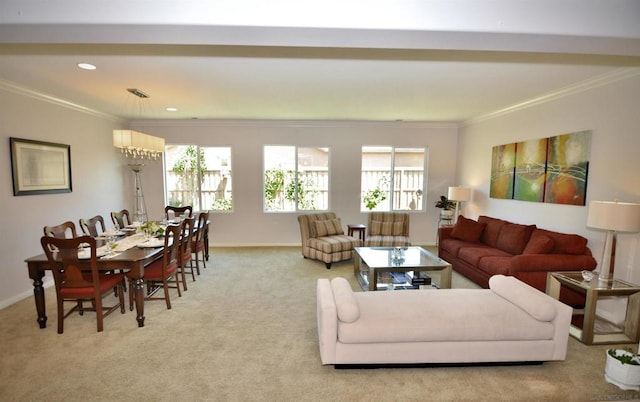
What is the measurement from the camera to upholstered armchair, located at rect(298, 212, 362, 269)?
16.2 ft

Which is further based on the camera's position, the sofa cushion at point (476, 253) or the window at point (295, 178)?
the window at point (295, 178)

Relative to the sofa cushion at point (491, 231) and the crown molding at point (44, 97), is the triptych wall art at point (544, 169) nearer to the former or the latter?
the sofa cushion at point (491, 231)

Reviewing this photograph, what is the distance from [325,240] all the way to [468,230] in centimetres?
237

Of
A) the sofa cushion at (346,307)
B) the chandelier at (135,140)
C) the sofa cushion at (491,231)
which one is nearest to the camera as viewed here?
the sofa cushion at (346,307)

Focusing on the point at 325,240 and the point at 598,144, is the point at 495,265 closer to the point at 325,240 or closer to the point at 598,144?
the point at 598,144

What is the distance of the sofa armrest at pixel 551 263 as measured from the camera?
3293 millimetres

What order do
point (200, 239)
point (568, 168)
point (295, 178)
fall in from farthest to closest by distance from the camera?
point (295, 178)
point (200, 239)
point (568, 168)

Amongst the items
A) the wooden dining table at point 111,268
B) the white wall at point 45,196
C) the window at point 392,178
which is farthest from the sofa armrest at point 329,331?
the window at point 392,178

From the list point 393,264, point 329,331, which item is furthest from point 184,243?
point 393,264

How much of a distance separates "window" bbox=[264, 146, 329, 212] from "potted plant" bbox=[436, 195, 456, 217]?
7.83ft

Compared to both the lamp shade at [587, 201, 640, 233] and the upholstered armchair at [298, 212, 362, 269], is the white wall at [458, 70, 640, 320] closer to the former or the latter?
the lamp shade at [587, 201, 640, 233]

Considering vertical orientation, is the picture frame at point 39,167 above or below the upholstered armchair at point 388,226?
above

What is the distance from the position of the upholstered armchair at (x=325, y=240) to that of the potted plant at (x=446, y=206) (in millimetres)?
2048

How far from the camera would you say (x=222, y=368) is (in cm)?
239
